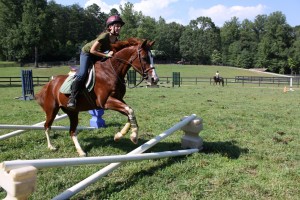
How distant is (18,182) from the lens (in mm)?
3309

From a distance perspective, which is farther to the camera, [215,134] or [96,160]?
[215,134]

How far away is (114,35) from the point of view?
6379mm

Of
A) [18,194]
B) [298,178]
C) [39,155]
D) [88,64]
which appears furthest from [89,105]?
[298,178]

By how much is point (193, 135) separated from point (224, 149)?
76 centimetres

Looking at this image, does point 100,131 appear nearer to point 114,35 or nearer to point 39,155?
point 39,155

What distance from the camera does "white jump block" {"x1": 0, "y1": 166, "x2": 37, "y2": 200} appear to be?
3299 mm

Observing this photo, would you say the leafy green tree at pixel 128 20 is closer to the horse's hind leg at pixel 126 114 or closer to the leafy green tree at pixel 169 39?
the leafy green tree at pixel 169 39

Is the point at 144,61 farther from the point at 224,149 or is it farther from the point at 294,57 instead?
the point at 294,57

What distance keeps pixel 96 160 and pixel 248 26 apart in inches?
5474

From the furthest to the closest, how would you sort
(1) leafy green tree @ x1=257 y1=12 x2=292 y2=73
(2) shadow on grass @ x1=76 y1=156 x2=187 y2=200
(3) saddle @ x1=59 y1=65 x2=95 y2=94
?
(1) leafy green tree @ x1=257 y1=12 x2=292 y2=73
(3) saddle @ x1=59 y1=65 x2=95 y2=94
(2) shadow on grass @ x1=76 y1=156 x2=187 y2=200

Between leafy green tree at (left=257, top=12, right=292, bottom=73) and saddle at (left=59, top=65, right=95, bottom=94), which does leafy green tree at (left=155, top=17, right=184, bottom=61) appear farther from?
saddle at (left=59, top=65, right=95, bottom=94)

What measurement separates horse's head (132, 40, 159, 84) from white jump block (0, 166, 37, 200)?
2804 mm

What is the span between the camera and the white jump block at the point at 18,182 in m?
3.30

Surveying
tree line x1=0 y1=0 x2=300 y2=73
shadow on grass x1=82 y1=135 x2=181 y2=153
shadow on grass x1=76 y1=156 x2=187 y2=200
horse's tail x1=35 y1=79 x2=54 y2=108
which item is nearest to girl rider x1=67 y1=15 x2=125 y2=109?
horse's tail x1=35 y1=79 x2=54 y2=108
